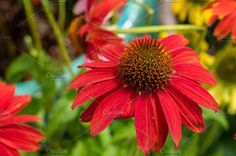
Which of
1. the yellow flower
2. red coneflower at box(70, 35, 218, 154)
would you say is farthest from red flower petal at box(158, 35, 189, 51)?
the yellow flower

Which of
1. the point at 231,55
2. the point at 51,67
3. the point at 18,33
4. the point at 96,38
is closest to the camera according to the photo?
the point at 96,38

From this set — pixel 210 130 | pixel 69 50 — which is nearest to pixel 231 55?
pixel 210 130

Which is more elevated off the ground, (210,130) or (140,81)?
(140,81)

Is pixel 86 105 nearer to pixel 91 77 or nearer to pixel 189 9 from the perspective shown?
pixel 91 77

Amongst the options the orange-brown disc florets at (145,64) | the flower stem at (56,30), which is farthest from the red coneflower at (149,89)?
the flower stem at (56,30)

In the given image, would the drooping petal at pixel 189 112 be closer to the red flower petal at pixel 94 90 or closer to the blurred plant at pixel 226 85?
the red flower petal at pixel 94 90

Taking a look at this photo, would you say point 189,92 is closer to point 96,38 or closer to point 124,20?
point 96,38

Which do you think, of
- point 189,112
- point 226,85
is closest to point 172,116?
point 189,112

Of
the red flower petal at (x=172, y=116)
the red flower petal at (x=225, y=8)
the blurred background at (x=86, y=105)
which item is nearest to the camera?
the red flower petal at (x=172, y=116)
